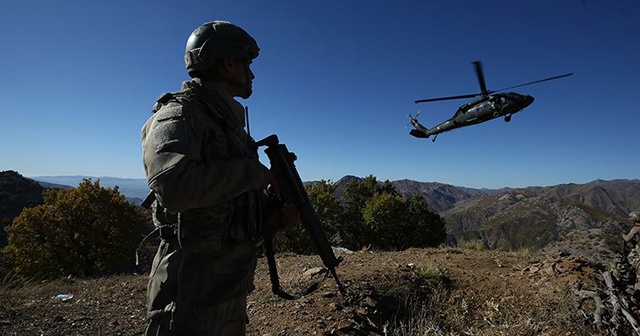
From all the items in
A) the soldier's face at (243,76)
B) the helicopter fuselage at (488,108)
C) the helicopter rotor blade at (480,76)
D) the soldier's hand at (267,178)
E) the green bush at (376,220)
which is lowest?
the green bush at (376,220)

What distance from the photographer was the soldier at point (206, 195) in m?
1.57

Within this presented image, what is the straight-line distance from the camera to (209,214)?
5.72 ft

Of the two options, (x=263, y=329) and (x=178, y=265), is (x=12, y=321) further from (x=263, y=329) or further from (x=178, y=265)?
(x=178, y=265)

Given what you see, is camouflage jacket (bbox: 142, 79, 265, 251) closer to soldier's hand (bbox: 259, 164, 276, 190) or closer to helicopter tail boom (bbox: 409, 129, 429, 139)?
soldier's hand (bbox: 259, 164, 276, 190)

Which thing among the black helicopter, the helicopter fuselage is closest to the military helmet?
the black helicopter

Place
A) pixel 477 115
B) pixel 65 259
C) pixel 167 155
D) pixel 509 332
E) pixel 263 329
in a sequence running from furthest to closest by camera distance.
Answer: pixel 65 259 < pixel 477 115 < pixel 263 329 < pixel 509 332 < pixel 167 155

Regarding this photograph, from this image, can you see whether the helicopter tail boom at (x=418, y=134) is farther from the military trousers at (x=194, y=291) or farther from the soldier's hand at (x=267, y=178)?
the military trousers at (x=194, y=291)

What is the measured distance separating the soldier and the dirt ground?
7.55ft

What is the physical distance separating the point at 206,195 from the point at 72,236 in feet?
77.1

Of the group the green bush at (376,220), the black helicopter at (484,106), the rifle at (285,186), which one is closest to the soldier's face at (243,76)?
the rifle at (285,186)

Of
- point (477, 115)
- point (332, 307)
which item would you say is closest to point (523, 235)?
point (477, 115)

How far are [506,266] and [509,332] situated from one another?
231 inches

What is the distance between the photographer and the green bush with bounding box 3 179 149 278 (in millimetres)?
19172

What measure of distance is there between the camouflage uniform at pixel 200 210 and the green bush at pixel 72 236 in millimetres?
21895
